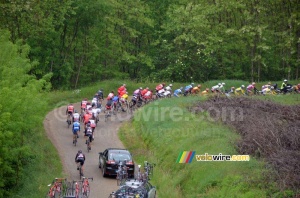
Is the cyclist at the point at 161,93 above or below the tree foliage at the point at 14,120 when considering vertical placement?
above

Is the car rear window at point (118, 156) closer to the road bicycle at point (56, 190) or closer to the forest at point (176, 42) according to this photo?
the road bicycle at point (56, 190)

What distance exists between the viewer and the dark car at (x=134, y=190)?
77.6 feet

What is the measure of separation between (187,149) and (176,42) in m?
36.7

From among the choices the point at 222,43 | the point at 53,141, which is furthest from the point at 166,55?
the point at 53,141

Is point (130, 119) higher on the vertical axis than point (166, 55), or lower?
lower

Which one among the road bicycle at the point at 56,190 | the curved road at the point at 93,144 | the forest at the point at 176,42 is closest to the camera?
the road bicycle at the point at 56,190

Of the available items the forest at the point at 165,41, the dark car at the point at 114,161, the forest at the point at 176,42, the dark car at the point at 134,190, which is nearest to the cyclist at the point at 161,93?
the forest at the point at 165,41

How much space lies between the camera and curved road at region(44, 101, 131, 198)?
3014cm

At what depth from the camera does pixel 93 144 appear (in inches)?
1500

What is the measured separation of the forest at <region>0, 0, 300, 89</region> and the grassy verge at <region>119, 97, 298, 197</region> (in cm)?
2086

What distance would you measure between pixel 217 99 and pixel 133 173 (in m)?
13.9

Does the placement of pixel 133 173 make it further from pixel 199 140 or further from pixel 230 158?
pixel 230 158

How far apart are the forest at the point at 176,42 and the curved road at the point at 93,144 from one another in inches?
587

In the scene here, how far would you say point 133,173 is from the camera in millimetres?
31078
